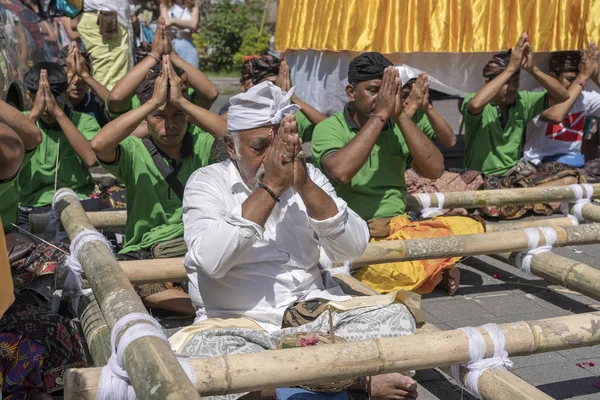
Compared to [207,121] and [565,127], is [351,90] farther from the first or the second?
[565,127]

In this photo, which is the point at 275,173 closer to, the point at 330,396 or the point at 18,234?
the point at 330,396

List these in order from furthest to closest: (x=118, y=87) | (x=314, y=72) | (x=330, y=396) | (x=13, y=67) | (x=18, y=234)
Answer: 1. (x=314, y=72)
2. (x=13, y=67)
3. (x=118, y=87)
4. (x=18, y=234)
5. (x=330, y=396)

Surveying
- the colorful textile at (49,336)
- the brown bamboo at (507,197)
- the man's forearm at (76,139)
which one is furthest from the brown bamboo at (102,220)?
the brown bamboo at (507,197)

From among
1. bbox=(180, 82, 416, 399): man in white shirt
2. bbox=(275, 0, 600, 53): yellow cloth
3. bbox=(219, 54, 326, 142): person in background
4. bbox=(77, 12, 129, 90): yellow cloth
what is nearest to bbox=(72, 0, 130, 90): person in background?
bbox=(77, 12, 129, 90): yellow cloth

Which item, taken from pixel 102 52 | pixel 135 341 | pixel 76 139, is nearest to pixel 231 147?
pixel 135 341

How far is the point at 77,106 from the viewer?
5914mm

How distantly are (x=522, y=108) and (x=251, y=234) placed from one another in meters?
3.96

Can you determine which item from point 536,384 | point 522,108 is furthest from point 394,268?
point 522,108

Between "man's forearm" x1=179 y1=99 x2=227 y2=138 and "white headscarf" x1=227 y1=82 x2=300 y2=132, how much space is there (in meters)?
1.06

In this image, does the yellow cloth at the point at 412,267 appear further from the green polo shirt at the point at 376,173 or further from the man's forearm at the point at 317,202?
the man's forearm at the point at 317,202

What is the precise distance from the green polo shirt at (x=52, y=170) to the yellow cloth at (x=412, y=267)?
6.29 feet

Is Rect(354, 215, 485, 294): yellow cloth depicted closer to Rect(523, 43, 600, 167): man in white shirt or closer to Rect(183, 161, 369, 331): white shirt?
Rect(183, 161, 369, 331): white shirt

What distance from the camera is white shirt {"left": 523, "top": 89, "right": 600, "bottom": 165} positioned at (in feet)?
22.0

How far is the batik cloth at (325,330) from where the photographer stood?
287 centimetres
